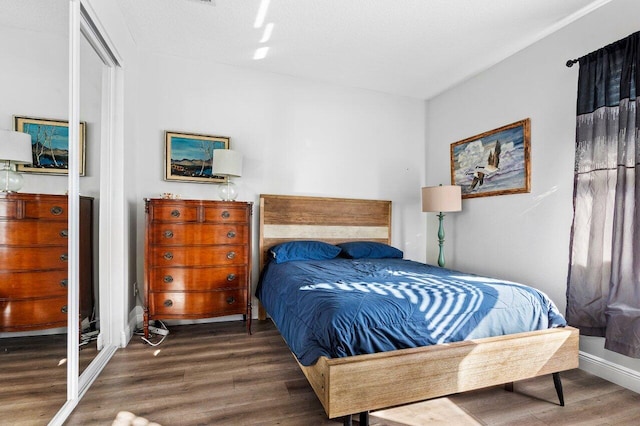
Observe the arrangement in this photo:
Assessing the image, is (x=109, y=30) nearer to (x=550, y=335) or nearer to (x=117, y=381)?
(x=117, y=381)

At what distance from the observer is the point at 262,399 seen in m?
1.71

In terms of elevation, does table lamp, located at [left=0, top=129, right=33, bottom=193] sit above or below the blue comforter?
above

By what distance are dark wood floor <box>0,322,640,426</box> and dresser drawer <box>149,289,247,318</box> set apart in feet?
1.09

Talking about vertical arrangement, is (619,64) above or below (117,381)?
above

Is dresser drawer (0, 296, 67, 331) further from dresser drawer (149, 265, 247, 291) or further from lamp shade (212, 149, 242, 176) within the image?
lamp shade (212, 149, 242, 176)

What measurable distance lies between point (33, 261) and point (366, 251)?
251cm

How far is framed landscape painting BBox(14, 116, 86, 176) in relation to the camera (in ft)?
4.42

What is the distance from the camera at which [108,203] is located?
228 centimetres

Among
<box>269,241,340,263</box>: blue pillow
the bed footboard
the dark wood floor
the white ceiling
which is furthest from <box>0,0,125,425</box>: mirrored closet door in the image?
<box>269,241,340,263</box>: blue pillow

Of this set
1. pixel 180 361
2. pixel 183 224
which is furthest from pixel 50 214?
pixel 180 361

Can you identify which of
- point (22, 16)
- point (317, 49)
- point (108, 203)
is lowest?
point (108, 203)

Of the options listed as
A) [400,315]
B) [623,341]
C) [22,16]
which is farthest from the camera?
[623,341]

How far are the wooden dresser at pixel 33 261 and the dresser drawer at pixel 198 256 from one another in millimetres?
886

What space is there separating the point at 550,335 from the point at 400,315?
3.00 feet
